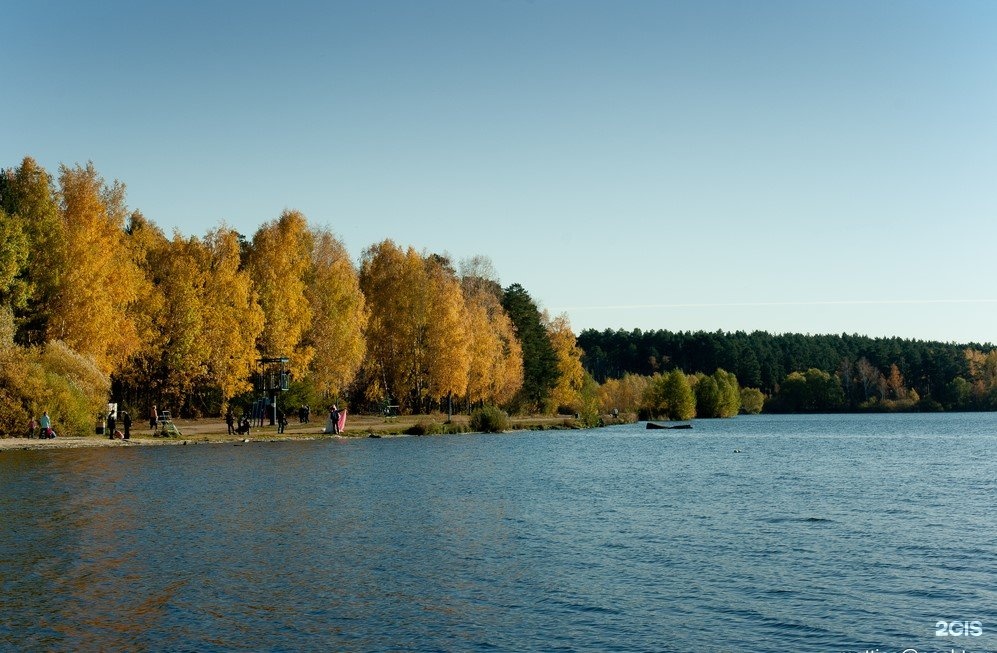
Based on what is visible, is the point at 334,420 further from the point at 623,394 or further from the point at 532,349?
the point at 623,394

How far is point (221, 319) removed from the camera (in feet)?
248

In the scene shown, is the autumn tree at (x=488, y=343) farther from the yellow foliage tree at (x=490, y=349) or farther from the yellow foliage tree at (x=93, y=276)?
the yellow foliage tree at (x=93, y=276)

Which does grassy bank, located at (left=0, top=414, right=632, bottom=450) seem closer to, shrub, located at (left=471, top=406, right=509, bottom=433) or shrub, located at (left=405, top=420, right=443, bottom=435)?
shrub, located at (left=405, top=420, right=443, bottom=435)

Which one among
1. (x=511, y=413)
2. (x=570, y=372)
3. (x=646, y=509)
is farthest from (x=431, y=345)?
(x=646, y=509)

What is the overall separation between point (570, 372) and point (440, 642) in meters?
112

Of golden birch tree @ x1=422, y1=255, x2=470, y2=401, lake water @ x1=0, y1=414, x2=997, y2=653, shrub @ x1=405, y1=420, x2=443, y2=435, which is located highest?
golden birch tree @ x1=422, y1=255, x2=470, y2=401

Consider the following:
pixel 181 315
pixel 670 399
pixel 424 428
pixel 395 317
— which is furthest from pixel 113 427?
pixel 670 399

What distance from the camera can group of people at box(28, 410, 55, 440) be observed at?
58031 mm

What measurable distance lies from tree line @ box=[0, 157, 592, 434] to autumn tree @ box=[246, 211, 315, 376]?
0.15 metres

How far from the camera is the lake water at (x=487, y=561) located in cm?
1686

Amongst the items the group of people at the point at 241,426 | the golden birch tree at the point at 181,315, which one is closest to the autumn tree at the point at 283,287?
the golden birch tree at the point at 181,315

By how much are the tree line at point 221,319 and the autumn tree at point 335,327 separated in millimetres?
138

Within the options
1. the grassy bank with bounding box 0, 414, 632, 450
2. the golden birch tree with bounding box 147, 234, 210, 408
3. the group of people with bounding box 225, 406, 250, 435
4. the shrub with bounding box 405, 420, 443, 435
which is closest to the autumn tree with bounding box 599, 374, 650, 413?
the grassy bank with bounding box 0, 414, 632, 450

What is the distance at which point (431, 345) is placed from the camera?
9538cm
